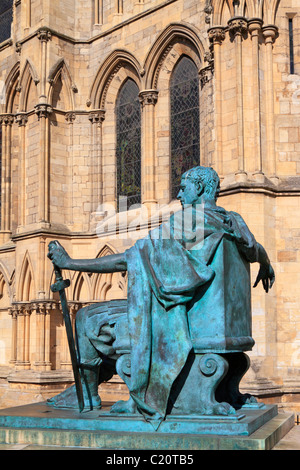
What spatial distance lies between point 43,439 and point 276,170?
29.6 ft

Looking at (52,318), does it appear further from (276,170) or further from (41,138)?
(276,170)

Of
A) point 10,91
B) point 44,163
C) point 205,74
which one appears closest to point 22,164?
point 44,163

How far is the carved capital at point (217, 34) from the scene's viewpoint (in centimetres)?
1234

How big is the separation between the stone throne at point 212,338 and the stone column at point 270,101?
26.1ft

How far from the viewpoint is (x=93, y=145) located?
17156 millimetres

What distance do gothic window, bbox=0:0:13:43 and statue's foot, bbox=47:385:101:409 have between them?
58.1ft

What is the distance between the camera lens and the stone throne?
4.05 m

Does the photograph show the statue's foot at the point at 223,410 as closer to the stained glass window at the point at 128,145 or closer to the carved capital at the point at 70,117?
the stained glass window at the point at 128,145

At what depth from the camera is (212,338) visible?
411 centimetres

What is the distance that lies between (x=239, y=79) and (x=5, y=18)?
11555 millimetres

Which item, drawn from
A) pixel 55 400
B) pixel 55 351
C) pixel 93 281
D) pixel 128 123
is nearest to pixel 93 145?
pixel 128 123

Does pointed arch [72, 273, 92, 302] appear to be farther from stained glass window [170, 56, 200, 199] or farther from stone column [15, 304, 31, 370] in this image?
stained glass window [170, 56, 200, 199]

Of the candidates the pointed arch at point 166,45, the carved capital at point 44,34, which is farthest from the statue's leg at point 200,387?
the carved capital at point 44,34
